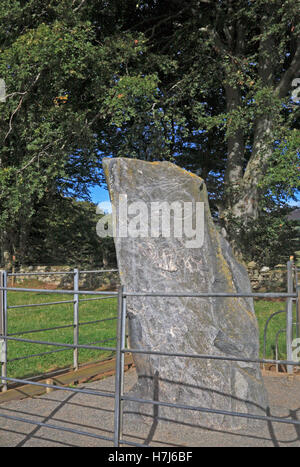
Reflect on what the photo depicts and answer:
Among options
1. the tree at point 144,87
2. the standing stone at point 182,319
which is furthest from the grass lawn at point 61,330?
the tree at point 144,87

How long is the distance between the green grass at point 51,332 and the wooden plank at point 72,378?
0.62m

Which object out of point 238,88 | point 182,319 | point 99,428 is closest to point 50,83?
point 238,88

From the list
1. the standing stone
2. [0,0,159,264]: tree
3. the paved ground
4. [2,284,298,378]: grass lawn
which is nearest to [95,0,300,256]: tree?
[0,0,159,264]: tree

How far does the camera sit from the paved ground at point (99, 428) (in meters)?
3.64

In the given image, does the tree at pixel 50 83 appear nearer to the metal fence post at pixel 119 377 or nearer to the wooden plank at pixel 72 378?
the wooden plank at pixel 72 378

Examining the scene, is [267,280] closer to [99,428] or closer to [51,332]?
[51,332]

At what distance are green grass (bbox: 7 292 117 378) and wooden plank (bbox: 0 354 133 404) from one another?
2.03 ft

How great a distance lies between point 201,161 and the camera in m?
18.5

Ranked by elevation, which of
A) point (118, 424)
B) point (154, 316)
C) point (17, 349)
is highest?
point (154, 316)

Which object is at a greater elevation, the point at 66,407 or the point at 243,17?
the point at 243,17

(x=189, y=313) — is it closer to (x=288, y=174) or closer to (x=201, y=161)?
(x=288, y=174)
